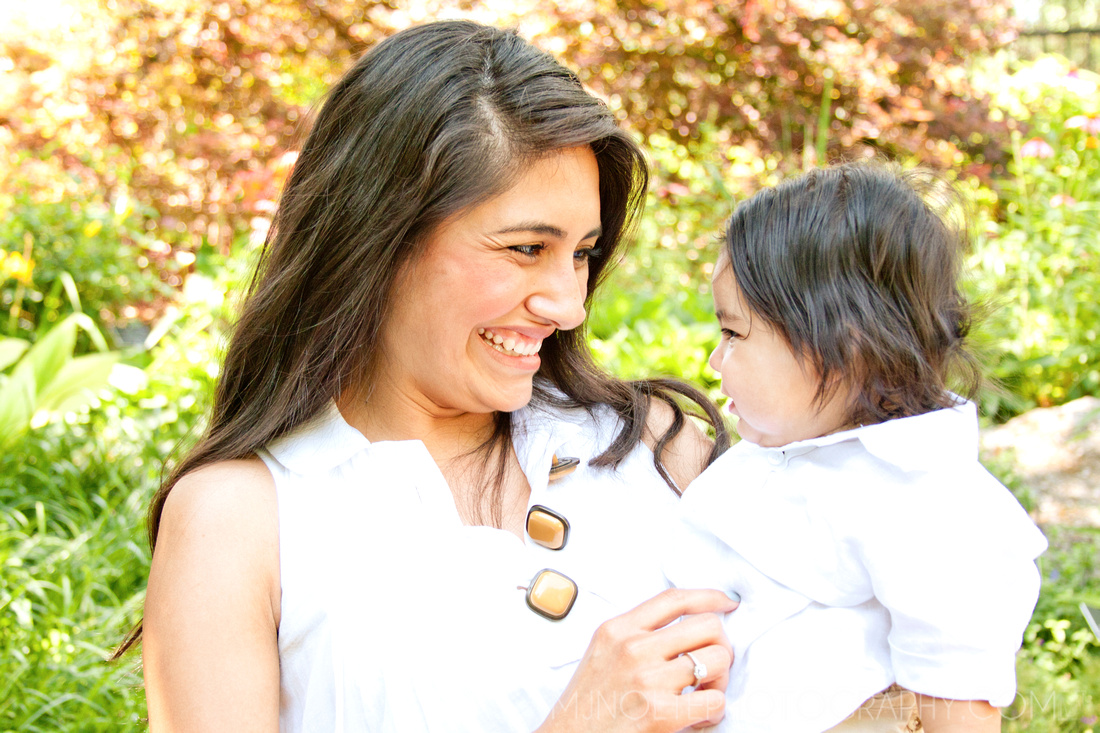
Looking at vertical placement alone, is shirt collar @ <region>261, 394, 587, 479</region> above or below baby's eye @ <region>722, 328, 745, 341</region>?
below

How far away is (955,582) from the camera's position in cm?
120

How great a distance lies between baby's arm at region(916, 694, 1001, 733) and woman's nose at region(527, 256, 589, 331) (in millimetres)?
851

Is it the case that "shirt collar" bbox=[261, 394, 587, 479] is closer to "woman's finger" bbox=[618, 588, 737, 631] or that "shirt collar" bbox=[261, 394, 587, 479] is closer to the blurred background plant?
"woman's finger" bbox=[618, 588, 737, 631]

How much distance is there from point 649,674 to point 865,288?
66 cm

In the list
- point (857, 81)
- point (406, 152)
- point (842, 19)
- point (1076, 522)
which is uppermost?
point (406, 152)

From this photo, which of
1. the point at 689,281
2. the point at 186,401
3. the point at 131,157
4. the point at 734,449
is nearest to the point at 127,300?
the point at 131,157

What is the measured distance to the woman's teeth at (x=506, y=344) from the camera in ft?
5.45

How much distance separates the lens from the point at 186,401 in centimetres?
406

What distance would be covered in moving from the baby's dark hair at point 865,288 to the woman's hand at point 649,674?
1.33 ft

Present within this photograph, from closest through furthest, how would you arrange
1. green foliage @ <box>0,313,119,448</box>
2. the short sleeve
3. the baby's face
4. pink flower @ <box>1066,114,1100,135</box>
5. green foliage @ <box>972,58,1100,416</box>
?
the short sleeve → the baby's face → green foliage @ <box>0,313,119,448</box> → green foliage @ <box>972,58,1100,416</box> → pink flower @ <box>1066,114,1100,135</box>

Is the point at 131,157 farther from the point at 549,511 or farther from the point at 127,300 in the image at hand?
the point at 549,511

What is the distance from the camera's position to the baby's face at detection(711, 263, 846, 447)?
1406 mm

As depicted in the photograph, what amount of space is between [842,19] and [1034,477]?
3.15m

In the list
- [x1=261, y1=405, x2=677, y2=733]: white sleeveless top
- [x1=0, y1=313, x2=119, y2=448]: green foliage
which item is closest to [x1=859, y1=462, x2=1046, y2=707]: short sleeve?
[x1=261, y1=405, x2=677, y2=733]: white sleeveless top
